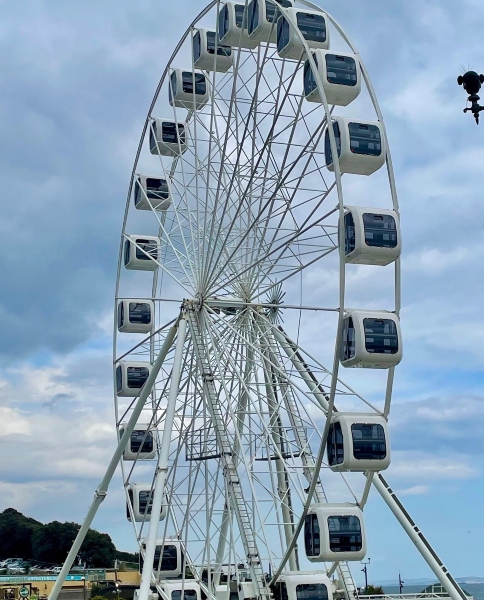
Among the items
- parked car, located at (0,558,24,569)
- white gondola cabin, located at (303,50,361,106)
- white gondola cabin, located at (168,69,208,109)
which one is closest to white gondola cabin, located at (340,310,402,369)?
white gondola cabin, located at (303,50,361,106)

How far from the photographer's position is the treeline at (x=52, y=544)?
11100 cm

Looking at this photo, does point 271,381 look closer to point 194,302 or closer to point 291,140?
point 194,302

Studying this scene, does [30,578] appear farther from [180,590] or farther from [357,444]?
[357,444]

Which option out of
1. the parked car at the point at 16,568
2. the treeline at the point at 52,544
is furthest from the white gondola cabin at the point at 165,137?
the treeline at the point at 52,544

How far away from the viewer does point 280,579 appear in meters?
23.9

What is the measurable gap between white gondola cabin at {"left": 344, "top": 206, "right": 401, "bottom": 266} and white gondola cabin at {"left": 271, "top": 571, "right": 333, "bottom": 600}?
7379mm

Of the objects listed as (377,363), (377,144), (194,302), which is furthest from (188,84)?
(377,363)

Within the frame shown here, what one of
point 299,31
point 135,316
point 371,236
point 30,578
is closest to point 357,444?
point 371,236

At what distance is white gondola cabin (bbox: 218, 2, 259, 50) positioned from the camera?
27.2m

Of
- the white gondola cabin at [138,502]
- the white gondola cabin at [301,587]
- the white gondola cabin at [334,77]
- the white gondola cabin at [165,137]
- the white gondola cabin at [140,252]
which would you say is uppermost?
the white gondola cabin at [165,137]

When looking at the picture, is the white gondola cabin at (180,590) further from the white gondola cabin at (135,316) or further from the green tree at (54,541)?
the green tree at (54,541)

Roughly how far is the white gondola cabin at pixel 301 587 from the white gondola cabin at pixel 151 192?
14.9 metres

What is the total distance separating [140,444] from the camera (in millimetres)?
33062

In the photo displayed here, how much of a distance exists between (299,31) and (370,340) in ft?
25.2
